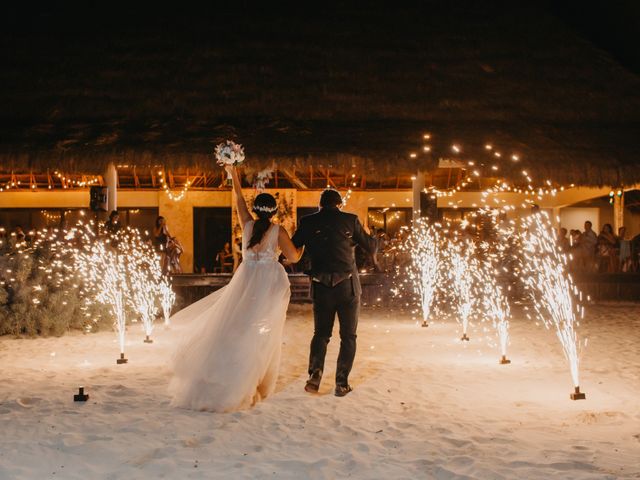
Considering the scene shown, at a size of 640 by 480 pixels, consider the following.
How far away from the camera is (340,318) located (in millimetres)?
5688

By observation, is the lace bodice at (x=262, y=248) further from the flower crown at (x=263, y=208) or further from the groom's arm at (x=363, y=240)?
the groom's arm at (x=363, y=240)

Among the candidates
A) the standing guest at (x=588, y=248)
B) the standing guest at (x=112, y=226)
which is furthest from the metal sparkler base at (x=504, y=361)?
the standing guest at (x=588, y=248)

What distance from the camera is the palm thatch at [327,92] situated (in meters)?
10.5

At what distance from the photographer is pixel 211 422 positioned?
15.5ft

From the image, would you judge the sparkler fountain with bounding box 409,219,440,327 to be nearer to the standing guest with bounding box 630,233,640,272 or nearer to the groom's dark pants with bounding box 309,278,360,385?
the standing guest with bounding box 630,233,640,272

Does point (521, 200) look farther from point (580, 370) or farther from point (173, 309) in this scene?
point (580, 370)

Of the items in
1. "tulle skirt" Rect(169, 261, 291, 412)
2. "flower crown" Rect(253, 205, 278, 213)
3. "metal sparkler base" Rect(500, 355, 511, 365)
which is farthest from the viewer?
"metal sparkler base" Rect(500, 355, 511, 365)

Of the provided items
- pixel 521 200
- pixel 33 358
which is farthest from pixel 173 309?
pixel 521 200

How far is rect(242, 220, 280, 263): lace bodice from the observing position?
557 centimetres

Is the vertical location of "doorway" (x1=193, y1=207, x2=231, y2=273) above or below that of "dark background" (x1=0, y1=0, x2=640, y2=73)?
below

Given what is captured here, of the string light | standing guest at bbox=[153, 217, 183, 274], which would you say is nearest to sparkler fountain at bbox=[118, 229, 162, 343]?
standing guest at bbox=[153, 217, 183, 274]

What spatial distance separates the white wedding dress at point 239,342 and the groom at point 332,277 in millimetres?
293

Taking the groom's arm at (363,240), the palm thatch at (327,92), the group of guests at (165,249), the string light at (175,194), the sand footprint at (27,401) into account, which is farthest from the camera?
the string light at (175,194)

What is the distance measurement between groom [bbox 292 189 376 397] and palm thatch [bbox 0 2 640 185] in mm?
4594
